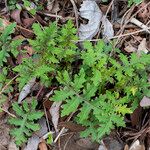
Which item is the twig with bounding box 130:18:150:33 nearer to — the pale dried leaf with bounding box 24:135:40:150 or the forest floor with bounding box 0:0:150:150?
the forest floor with bounding box 0:0:150:150

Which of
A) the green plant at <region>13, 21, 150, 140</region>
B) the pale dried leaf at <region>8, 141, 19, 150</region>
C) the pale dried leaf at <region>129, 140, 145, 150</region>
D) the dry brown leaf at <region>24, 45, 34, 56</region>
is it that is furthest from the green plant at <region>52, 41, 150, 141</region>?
the pale dried leaf at <region>8, 141, 19, 150</region>

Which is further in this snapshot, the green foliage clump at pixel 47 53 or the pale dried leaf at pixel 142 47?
the pale dried leaf at pixel 142 47

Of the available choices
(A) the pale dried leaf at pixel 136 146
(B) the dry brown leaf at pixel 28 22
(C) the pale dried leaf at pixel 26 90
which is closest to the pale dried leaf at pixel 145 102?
(A) the pale dried leaf at pixel 136 146

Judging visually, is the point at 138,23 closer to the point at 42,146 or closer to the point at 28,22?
the point at 28,22

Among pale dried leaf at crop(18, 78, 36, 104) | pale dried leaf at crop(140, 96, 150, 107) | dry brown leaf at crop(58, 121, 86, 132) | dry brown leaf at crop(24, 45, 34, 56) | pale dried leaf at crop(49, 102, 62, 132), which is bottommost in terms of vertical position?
dry brown leaf at crop(58, 121, 86, 132)

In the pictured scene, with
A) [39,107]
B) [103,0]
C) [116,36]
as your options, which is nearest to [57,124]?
[39,107]

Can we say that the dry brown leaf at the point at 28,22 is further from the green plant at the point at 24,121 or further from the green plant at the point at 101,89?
the green plant at the point at 24,121
